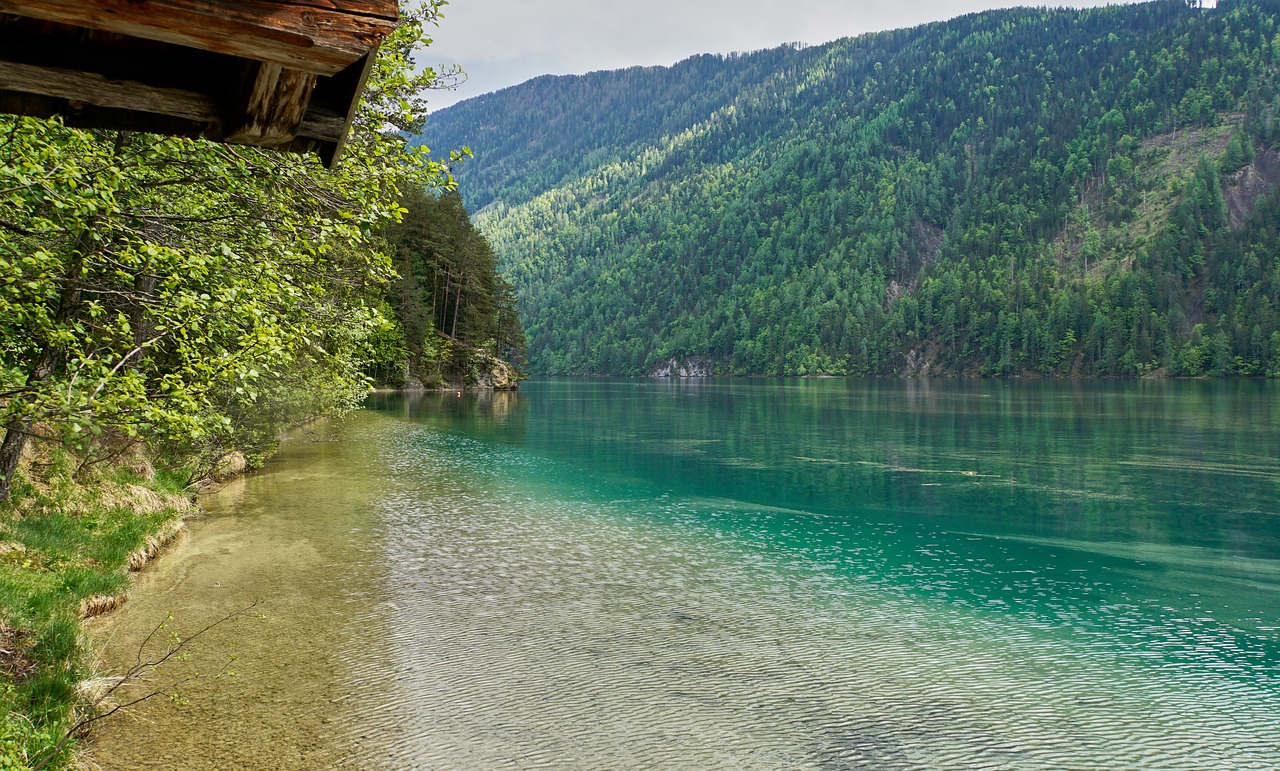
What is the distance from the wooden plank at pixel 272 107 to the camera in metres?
3.51

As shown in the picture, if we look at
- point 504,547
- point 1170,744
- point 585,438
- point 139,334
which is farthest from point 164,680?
point 585,438

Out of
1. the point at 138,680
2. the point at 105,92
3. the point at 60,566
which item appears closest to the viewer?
the point at 105,92

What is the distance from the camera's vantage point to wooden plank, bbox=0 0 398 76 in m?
2.96

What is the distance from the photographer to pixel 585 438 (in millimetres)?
45688

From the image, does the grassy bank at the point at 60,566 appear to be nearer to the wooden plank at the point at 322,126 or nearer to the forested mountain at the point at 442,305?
the wooden plank at the point at 322,126

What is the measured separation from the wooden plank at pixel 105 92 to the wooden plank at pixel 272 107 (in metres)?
0.14

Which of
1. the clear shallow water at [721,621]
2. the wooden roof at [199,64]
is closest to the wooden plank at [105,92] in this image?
the wooden roof at [199,64]

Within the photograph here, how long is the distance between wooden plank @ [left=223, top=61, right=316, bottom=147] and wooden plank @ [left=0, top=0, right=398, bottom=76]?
233 millimetres

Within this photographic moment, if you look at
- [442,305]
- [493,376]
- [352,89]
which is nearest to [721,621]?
[352,89]

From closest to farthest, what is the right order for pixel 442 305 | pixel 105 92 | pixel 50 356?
pixel 105 92 → pixel 50 356 → pixel 442 305

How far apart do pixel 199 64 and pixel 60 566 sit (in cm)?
1183

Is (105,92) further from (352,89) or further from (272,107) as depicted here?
(352,89)

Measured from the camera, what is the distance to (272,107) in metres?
3.73

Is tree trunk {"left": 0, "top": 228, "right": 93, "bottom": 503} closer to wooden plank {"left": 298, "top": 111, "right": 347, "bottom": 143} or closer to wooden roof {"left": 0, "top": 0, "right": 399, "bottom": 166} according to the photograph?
wooden roof {"left": 0, "top": 0, "right": 399, "bottom": 166}
